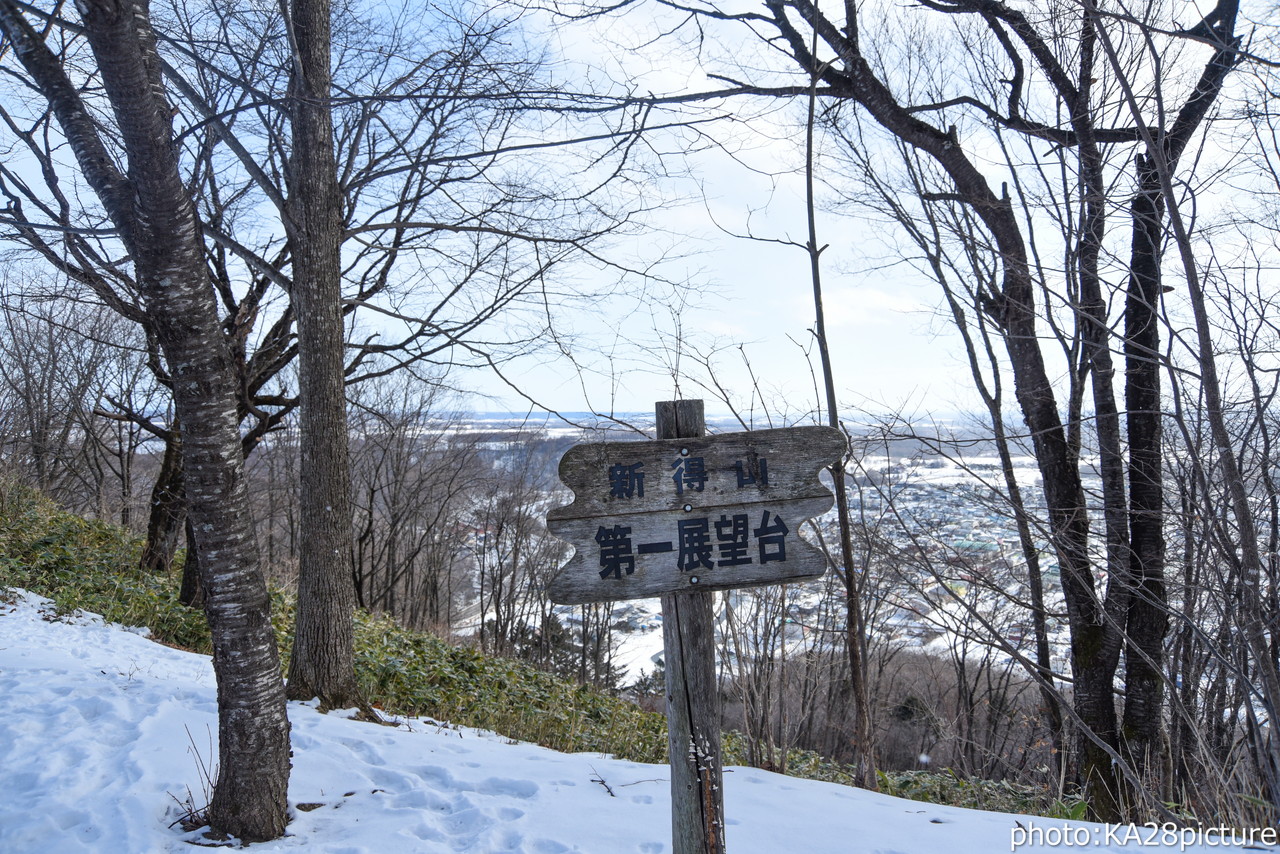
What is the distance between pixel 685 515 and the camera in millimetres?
2223

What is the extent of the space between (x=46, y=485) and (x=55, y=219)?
11.3 metres

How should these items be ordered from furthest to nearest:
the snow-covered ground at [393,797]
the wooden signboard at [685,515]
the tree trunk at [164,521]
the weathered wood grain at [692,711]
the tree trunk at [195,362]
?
the tree trunk at [164,521], the snow-covered ground at [393,797], the tree trunk at [195,362], the weathered wood grain at [692,711], the wooden signboard at [685,515]

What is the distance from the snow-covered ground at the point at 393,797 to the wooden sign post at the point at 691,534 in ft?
3.07

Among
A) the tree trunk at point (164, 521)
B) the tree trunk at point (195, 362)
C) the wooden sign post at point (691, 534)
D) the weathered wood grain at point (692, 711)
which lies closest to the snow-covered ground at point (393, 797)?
the tree trunk at point (195, 362)

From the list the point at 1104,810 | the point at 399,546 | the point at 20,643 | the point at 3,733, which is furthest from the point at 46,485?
the point at 1104,810

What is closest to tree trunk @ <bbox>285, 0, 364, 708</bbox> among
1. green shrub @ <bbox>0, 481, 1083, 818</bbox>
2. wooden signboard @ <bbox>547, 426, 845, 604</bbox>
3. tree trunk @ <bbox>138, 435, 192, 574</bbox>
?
green shrub @ <bbox>0, 481, 1083, 818</bbox>

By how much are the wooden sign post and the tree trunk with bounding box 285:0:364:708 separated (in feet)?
11.0

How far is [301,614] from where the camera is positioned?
5.01 m

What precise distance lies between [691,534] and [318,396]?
144 inches

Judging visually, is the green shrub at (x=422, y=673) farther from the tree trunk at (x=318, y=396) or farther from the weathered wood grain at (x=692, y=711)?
the weathered wood grain at (x=692, y=711)

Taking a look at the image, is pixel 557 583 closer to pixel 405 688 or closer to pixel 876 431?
pixel 876 431

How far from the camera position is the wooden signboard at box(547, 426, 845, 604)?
7.13 ft

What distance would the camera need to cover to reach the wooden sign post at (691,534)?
2.18 metres

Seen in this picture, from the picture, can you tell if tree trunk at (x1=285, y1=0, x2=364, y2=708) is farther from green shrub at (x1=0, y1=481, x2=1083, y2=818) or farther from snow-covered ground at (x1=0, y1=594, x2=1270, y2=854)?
green shrub at (x1=0, y1=481, x2=1083, y2=818)
